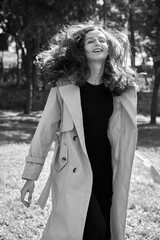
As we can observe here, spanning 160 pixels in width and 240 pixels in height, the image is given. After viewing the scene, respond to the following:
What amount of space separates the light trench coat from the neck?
7.3 inches

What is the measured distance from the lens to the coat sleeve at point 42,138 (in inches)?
112

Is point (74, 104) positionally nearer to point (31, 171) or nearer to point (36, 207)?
point (31, 171)

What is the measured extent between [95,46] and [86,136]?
2.16 feet

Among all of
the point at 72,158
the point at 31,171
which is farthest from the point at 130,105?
the point at 31,171

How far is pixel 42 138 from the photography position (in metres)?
2.89

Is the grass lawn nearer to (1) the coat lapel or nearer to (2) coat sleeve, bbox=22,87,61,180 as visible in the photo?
(2) coat sleeve, bbox=22,87,61,180

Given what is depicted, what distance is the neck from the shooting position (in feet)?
9.94

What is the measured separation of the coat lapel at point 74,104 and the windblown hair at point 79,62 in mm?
61

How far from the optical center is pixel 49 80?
3.01 meters

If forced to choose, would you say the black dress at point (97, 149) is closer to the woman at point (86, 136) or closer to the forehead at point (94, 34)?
the woman at point (86, 136)

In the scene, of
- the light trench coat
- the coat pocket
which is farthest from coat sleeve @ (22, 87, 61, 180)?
the coat pocket

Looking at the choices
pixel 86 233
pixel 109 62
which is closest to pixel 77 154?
pixel 86 233

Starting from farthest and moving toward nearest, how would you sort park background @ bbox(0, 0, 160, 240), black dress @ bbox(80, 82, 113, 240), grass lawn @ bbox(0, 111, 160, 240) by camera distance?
park background @ bbox(0, 0, 160, 240), grass lawn @ bbox(0, 111, 160, 240), black dress @ bbox(80, 82, 113, 240)

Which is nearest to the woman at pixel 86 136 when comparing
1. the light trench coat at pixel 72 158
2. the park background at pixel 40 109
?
the light trench coat at pixel 72 158
